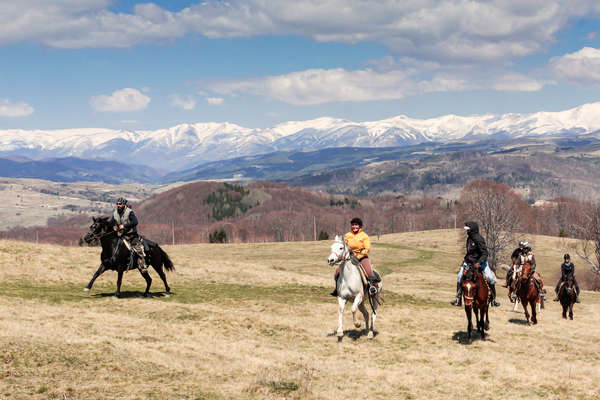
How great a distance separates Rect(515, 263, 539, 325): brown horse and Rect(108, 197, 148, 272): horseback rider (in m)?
20.5

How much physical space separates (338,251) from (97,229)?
14310mm

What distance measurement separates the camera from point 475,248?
2039 cm

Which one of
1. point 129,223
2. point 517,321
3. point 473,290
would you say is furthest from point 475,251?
point 129,223

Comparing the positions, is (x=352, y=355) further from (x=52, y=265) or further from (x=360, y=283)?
(x=52, y=265)

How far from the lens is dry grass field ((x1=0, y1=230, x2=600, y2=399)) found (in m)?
13.5

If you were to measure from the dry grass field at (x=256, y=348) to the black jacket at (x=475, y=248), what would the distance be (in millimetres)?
3417

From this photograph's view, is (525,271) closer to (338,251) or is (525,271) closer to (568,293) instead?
(568,293)

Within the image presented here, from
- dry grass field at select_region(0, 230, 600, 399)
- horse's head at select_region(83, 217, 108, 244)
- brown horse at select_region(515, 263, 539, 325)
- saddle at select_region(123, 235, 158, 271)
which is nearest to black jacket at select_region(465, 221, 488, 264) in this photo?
dry grass field at select_region(0, 230, 600, 399)

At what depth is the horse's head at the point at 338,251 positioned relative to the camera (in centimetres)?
1817

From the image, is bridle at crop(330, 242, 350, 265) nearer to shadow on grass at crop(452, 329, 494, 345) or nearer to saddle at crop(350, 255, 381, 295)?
saddle at crop(350, 255, 381, 295)

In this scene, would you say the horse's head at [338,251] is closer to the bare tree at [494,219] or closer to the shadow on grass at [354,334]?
the shadow on grass at [354,334]

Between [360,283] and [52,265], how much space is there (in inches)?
1054

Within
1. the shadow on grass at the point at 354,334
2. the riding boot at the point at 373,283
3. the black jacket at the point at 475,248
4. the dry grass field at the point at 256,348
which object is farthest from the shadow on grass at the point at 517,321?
the riding boot at the point at 373,283

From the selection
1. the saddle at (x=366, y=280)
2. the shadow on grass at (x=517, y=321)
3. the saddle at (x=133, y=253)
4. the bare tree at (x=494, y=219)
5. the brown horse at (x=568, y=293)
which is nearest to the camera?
the saddle at (x=366, y=280)
